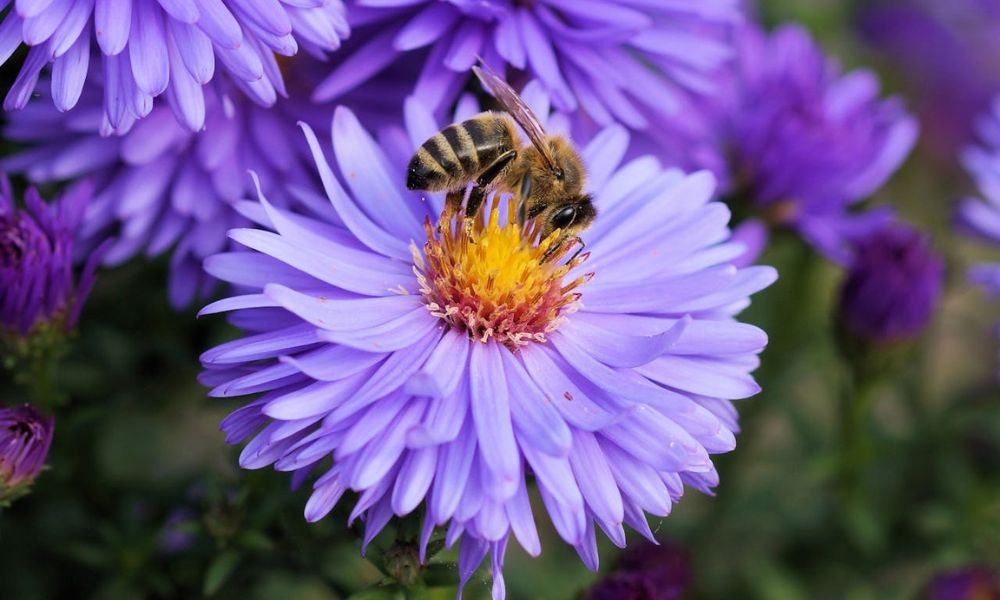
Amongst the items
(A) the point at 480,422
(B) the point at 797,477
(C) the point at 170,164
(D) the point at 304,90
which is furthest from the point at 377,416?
(B) the point at 797,477

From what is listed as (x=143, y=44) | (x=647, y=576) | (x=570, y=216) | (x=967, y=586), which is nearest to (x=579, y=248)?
(x=570, y=216)

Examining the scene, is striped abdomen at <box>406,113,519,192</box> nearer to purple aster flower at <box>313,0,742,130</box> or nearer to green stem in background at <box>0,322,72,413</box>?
purple aster flower at <box>313,0,742,130</box>

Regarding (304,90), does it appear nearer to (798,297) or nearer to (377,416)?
(377,416)

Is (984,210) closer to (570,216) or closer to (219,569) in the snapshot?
(570,216)

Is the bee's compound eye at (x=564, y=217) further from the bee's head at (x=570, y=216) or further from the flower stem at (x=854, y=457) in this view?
the flower stem at (x=854, y=457)

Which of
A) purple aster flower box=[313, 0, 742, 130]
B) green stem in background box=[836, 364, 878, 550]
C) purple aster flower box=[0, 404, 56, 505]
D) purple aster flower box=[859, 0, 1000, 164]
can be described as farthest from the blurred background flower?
purple aster flower box=[859, 0, 1000, 164]

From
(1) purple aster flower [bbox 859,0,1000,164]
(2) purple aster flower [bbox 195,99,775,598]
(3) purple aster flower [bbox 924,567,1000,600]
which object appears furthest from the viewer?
(1) purple aster flower [bbox 859,0,1000,164]
